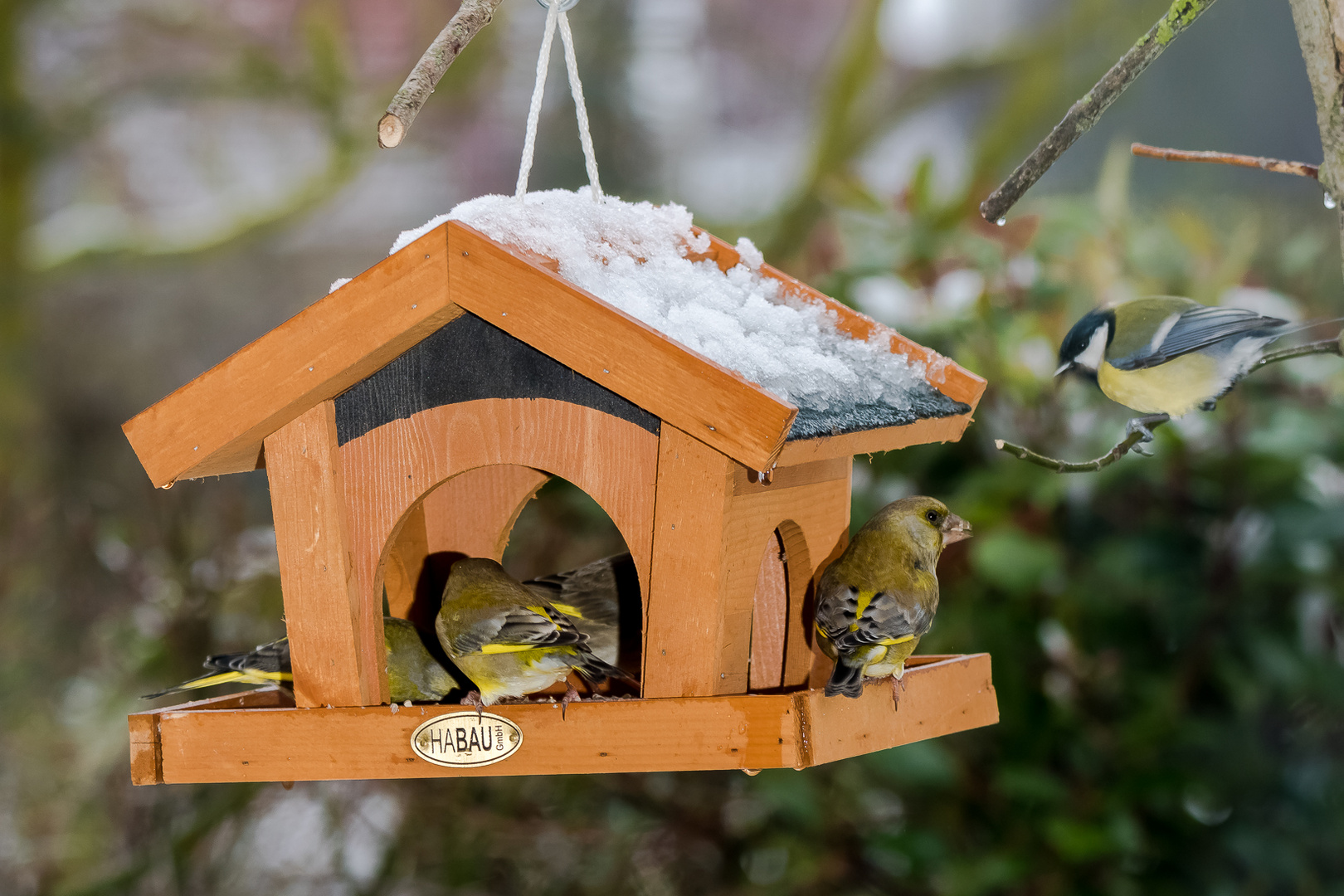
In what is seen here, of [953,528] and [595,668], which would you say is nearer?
[595,668]

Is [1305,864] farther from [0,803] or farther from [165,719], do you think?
[0,803]

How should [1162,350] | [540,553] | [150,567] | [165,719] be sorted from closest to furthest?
[1162,350] → [165,719] → [540,553] → [150,567]

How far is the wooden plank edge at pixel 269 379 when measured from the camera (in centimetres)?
131

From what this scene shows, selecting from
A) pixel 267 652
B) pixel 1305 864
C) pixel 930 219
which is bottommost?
pixel 1305 864

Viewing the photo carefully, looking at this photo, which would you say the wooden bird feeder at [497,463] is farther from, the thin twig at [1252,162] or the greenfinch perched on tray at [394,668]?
the thin twig at [1252,162]

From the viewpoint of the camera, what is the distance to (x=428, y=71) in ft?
3.77

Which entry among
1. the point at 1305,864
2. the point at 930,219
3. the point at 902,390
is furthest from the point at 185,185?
the point at 1305,864

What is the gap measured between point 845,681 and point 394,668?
705mm

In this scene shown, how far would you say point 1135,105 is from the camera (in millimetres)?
4207

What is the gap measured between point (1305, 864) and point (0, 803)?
4288 millimetres

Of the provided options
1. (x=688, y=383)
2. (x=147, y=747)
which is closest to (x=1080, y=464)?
(x=688, y=383)

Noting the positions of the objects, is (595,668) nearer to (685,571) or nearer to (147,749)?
(685,571)

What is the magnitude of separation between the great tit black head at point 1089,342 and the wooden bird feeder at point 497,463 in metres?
0.30

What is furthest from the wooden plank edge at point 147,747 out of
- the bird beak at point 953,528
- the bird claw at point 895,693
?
the bird beak at point 953,528
